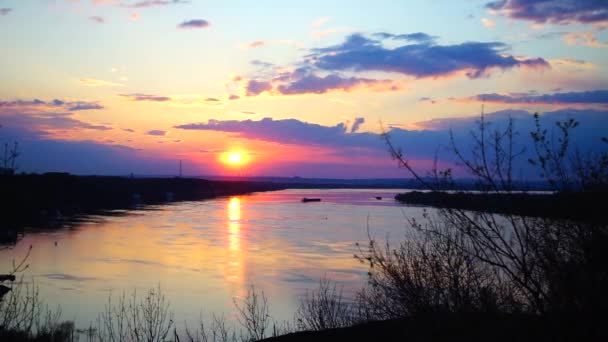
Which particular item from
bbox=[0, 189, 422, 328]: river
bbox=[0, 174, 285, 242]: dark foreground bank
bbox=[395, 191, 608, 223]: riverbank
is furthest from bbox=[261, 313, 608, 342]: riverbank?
bbox=[0, 174, 285, 242]: dark foreground bank

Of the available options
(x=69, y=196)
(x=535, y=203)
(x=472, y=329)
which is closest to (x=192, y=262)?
(x=472, y=329)

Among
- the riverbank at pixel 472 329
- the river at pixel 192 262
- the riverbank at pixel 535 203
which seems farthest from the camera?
the river at pixel 192 262

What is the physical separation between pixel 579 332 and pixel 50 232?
A: 1644 inches

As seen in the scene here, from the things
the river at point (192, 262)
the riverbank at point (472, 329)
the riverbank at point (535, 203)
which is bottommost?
the river at point (192, 262)

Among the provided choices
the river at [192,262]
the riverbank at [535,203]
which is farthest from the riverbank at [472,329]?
the river at [192,262]

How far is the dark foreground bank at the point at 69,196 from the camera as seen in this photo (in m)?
32.4

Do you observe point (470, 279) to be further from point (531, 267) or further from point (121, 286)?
point (121, 286)

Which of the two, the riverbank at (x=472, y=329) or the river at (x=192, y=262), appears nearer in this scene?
the riverbank at (x=472, y=329)

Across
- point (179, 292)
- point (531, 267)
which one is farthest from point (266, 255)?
Result: point (531, 267)

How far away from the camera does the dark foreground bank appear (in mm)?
32353

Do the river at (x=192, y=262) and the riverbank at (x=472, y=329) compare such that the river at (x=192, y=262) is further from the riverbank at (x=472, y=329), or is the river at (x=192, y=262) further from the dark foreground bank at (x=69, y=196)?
the riverbank at (x=472, y=329)

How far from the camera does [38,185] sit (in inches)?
2899

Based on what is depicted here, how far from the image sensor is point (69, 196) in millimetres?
77562

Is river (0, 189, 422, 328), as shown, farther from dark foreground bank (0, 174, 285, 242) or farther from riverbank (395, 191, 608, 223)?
riverbank (395, 191, 608, 223)
